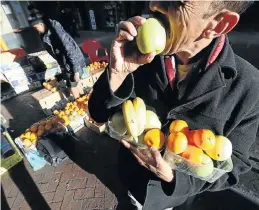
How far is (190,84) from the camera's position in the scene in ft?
4.36

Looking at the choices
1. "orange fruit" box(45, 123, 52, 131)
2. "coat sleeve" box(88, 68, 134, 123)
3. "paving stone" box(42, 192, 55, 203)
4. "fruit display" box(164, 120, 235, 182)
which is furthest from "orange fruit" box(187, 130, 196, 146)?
"orange fruit" box(45, 123, 52, 131)

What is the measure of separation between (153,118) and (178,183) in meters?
0.45

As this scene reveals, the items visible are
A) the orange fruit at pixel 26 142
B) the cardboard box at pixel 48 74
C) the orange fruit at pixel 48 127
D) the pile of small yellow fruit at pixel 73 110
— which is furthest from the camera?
the cardboard box at pixel 48 74

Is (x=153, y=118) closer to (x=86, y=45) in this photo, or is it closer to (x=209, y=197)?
(x=209, y=197)

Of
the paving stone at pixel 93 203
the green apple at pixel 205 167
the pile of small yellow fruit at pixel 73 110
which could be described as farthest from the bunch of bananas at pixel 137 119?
the pile of small yellow fruit at pixel 73 110

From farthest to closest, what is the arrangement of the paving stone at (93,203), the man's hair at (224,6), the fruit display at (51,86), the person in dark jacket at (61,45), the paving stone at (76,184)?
the fruit display at (51,86) < the person in dark jacket at (61,45) < the paving stone at (76,184) < the paving stone at (93,203) < the man's hair at (224,6)

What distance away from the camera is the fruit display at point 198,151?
1.17 m

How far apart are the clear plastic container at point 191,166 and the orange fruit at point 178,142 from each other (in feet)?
0.22

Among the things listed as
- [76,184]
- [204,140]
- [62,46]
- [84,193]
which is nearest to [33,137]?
[76,184]

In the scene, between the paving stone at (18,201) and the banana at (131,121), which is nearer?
the banana at (131,121)

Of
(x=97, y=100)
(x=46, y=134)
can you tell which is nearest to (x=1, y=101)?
(x=46, y=134)

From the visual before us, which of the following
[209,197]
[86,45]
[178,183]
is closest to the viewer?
[178,183]

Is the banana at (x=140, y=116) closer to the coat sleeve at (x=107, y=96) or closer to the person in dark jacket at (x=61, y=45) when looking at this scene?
the coat sleeve at (x=107, y=96)

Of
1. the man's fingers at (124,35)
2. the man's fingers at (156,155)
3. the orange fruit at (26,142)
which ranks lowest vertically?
the orange fruit at (26,142)
